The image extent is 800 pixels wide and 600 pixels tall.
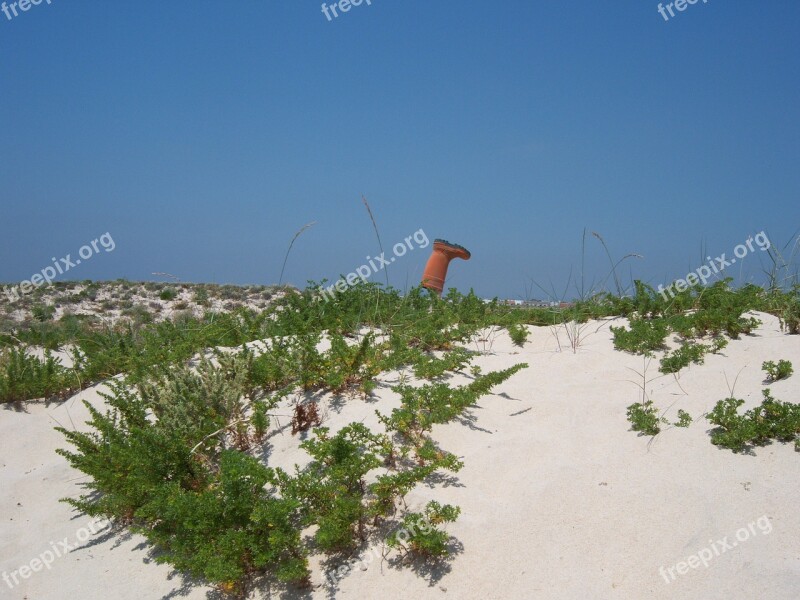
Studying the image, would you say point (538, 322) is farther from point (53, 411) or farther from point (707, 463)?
point (53, 411)

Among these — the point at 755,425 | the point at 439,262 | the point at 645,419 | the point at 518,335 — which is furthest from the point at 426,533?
the point at 439,262

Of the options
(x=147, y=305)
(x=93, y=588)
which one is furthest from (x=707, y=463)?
(x=147, y=305)

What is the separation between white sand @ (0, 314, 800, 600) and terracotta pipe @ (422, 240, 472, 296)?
4.99 m

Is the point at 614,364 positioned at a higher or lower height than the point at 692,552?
higher

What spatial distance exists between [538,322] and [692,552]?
4.44m

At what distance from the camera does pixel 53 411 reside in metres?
6.28

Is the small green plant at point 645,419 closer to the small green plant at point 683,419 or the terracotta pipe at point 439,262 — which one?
the small green plant at point 683,419

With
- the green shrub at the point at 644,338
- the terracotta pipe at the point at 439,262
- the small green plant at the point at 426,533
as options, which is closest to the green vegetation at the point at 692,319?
the green shrub at the point at 644,338

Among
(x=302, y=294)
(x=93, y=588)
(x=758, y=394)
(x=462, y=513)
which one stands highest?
(x=302, y=294)

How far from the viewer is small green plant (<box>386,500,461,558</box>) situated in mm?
2947

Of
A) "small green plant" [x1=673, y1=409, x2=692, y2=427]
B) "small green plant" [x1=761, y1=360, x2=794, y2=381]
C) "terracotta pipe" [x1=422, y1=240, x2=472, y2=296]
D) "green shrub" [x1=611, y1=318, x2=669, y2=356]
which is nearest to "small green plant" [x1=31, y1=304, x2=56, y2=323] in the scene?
"terracotta pipe" [x1=422, y1=240, x2=472, y2=296]

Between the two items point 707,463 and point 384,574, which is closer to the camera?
point 384,574

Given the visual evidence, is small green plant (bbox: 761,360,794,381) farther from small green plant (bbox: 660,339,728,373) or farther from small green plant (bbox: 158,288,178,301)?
small green plant (bbox: 158,288,178,301)

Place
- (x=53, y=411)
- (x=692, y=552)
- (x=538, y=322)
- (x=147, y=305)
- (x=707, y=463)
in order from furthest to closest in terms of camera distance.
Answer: (x=147, y=305)
(x=538, y=322)
(x=53, y=411)
(x=707, y=463)
(x=692, y=552)
